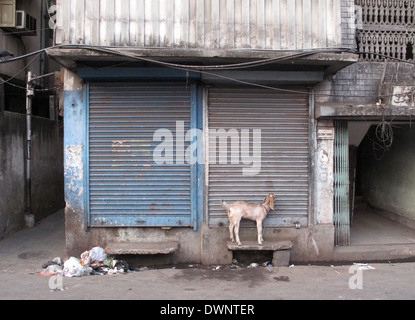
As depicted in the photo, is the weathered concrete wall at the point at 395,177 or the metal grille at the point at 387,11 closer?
the metal grille at the point at 387,11

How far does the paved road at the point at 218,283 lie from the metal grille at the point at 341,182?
84 cm

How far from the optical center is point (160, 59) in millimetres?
5863

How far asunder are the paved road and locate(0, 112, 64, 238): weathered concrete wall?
2.08 metres

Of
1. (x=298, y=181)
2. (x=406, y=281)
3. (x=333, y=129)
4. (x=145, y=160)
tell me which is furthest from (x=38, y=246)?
(x=406, y=281)

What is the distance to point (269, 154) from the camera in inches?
267

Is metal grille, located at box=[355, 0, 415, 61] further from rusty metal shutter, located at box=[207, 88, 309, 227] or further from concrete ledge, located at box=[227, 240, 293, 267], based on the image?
concrete ledge, located at box=[227, 240, 293, 267]

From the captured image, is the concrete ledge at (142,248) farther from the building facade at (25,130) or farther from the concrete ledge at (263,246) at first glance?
the building facade at (25,130)

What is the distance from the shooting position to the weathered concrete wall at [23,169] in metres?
8.39

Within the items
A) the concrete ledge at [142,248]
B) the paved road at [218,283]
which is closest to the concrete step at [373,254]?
the paved road at [218,283]

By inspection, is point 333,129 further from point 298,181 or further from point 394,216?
point 394,216

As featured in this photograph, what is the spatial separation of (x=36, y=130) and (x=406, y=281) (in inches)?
382

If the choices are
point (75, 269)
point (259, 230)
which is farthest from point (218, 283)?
point (75, 269)

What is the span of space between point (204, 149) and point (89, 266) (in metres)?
2.93

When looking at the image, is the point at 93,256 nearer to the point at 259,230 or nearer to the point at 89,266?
the point at 89,266
